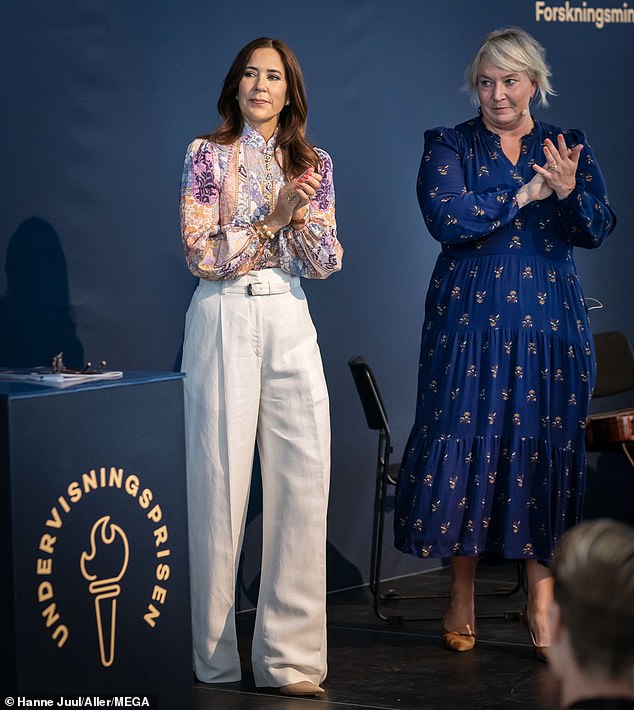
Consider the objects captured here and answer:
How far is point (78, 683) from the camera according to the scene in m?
2.60

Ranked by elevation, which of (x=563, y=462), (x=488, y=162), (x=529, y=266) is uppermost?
(x=488, y=162)

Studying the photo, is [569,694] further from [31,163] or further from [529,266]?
[31,163]

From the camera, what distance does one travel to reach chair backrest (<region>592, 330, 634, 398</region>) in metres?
5.09

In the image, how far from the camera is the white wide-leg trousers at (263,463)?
345 centimetres

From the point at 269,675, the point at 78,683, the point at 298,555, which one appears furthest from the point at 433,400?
the point at 78,683

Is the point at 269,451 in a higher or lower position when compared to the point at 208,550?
higher

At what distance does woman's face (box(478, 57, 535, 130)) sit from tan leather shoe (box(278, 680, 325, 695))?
5.98 ft

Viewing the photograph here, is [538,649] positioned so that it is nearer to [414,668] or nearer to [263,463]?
[414,668]

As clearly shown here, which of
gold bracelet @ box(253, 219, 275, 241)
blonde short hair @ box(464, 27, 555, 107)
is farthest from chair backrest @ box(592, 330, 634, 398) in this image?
gold bracelet @ box(253, 219, 275, 241)

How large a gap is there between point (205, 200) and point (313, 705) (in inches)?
56.9

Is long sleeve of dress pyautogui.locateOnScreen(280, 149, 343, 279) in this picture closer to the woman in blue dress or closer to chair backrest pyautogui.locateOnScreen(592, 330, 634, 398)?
the woman in blue dress

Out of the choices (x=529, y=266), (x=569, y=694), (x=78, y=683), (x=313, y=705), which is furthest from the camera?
(x=529, y=266)

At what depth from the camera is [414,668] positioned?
3770 mm

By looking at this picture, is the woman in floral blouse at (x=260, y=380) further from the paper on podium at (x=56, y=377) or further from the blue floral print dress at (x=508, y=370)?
the paper on podium at (x=56, y=377)
